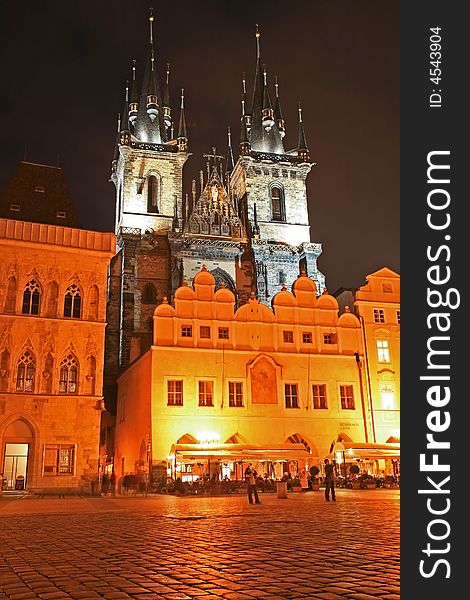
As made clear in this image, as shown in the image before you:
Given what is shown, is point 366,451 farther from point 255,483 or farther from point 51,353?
point 51,353

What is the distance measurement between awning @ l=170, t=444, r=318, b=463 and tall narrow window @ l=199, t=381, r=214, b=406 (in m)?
2.75

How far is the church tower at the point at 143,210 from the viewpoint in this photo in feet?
157

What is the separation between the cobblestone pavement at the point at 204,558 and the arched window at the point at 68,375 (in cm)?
1869

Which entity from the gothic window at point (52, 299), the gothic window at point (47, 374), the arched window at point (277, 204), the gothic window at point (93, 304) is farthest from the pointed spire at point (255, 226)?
the gothic window at point (47, 374)

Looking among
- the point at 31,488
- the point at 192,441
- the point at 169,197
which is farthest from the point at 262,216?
the point at 31,488

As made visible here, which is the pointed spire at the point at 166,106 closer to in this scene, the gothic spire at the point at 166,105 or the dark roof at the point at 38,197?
the gothic spire at the point at 166,105

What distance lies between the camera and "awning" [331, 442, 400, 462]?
30.9 meters

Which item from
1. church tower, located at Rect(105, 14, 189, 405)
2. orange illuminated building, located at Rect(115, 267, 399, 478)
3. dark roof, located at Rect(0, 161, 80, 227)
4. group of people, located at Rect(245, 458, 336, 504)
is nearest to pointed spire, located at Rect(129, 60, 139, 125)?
church tower, located at Rect(105, 14, 189, 405)

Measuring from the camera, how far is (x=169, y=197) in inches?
2136

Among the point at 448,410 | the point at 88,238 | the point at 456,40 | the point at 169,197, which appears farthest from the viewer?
the point at 169,197

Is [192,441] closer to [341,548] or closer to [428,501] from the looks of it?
[341,548]

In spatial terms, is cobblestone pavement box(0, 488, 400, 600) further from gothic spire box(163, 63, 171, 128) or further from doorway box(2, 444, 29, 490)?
gothic spire box(163, 63, 171, 128)

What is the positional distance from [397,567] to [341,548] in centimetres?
165

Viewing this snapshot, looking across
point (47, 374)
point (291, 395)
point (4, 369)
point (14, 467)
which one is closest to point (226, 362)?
point (291, 395)
